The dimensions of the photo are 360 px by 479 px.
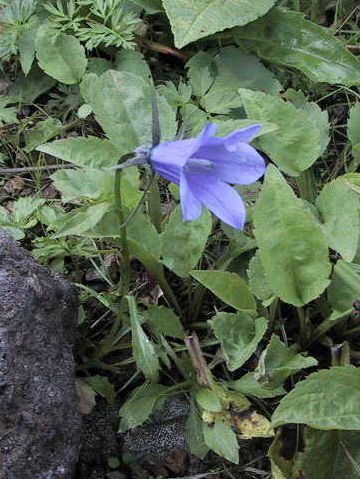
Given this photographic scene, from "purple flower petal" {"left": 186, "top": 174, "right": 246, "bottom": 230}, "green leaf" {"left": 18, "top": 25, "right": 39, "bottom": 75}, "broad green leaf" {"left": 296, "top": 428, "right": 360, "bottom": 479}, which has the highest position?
"purple flower petal" {"left": 186, "top": 174, "right": 246, "bottom": 230}

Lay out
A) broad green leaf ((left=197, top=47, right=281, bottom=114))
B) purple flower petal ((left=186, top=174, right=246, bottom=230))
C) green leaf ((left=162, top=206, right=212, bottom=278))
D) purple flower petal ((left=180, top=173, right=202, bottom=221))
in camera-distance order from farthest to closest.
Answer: broad green leaf ((left=197, top=47, right=281, bottom=114)), green leaf ((left=162, top=206, right=212, bottom=278)), purple flower petal ((left=186, top=174, right=246, bottom=230)), purple flower petal ((left=180, top=173, right=202, bottom=221))

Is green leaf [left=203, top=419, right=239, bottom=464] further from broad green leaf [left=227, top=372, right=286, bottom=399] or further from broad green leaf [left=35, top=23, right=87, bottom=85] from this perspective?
broad green leaf [left=35, top=23, right=87, bottom=85]

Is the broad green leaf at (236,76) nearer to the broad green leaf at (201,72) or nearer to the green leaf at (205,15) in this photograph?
the broad green leaf at (201,72)

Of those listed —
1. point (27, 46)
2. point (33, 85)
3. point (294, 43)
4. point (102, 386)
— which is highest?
point (294, 43)

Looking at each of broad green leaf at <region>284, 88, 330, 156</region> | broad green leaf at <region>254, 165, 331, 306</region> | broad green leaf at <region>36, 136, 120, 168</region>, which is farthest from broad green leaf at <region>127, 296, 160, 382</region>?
broad green leaf at <region>284, 88, 330, 156</region>

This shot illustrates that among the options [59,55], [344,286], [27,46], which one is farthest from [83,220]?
[27,46]

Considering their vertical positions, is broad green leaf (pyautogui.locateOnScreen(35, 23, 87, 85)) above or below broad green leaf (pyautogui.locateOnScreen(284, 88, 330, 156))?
→ below

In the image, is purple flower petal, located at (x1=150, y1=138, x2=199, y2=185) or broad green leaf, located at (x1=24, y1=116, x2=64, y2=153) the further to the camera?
broad green leaf, located at (x1=24, y1=116, x2=64, y2=153)

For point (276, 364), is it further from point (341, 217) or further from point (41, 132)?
point (41, 132)
